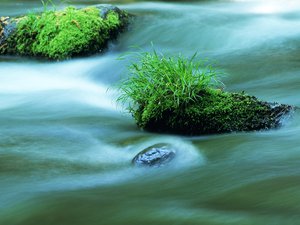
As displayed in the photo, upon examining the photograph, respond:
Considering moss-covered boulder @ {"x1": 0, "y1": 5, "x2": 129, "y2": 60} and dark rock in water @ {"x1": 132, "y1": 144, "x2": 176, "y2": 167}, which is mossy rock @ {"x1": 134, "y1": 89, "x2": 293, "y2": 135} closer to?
dark rock in water @ {"x1": 132, "y1": 144, "x2": 176, "y2": 167}

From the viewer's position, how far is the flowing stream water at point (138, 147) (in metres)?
3.78

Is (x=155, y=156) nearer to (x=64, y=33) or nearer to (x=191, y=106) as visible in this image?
(x=191, y=106)

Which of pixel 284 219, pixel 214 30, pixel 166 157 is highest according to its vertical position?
pixel 214 30

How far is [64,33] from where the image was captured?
9086 mm

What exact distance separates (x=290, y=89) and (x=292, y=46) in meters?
2.16

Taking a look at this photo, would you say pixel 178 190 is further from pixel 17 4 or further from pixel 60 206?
pixel 17 4

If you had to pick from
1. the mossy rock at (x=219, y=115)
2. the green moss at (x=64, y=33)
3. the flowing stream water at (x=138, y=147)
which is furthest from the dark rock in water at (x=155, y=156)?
the green moss at (x=64, y=33)

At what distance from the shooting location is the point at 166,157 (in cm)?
486

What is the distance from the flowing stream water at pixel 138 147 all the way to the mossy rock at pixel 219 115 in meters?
0.12

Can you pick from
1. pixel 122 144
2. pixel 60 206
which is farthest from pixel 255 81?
pixel 60 206

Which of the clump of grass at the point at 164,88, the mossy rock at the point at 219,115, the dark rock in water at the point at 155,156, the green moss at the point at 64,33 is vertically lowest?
the dark rock in water at the point at 155,156

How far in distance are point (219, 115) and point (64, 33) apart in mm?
4149

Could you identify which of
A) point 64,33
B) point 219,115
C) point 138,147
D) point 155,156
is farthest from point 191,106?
point 64,33

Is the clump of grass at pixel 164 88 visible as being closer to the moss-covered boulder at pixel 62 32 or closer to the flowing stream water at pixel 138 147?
the flowing stream water at pixel 138 147
